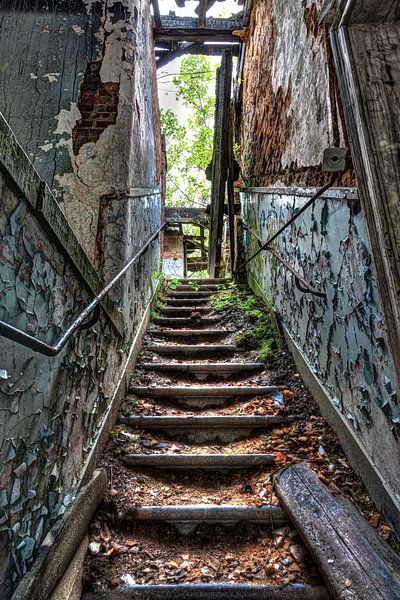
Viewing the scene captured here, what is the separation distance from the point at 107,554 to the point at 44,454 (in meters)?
0.55

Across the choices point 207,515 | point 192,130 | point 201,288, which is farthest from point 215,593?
point 192,130

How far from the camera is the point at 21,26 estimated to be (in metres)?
3.01

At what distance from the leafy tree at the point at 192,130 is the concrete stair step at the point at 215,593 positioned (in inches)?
438

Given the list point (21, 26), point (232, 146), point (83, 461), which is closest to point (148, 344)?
point (83, 461)

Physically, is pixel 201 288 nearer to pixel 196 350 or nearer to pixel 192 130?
pixel 196 350

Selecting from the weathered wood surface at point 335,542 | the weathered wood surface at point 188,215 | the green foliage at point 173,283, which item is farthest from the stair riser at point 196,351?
the weathered wood surface at point 188,215

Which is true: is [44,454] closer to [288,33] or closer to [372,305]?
[372,305]

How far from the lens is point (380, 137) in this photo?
1.27 meters

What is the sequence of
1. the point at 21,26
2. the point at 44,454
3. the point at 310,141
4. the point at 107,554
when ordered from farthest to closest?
the point at 21,26, the point at 310,141, the point at 107,554, the point at 44,454

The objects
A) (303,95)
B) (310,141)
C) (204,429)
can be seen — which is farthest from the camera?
(303,95)

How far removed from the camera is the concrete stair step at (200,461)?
2.08 metres

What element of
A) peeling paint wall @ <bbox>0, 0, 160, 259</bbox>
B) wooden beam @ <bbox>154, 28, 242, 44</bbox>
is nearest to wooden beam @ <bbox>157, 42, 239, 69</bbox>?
wooden beam @ <bbox>154, 28, 242, 44</bbox>

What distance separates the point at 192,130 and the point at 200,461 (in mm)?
12172

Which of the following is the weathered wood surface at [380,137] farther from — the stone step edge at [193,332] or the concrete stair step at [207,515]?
the stone step edge at [193,332]
